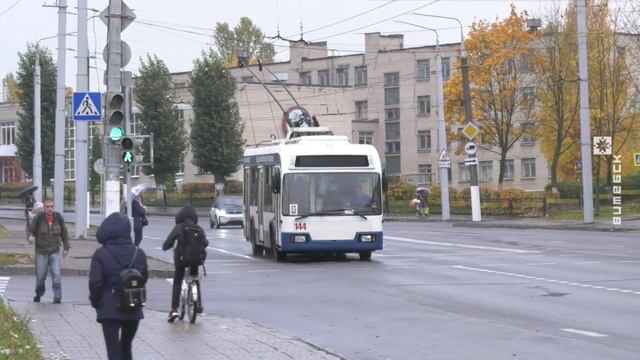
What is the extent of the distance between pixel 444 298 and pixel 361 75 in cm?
8627

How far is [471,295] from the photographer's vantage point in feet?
63.8

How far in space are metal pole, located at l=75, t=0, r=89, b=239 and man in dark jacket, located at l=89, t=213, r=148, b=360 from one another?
26.1 meters

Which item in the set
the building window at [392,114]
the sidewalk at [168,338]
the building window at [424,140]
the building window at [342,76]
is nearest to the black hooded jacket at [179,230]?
the sidewalk at [168,338]

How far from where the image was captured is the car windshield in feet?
90.7

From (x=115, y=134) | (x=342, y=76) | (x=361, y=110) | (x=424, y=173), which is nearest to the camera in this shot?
(x=115, y=134)

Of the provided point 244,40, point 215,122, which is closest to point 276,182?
point 215,122

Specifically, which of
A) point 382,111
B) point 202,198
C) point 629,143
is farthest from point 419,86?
point 629,143

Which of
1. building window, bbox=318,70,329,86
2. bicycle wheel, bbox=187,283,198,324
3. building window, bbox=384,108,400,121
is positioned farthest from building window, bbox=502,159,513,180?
bicycle wheel, bbox=187,283,198,324

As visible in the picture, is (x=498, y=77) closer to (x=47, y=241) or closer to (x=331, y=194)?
(x=331, y=194)

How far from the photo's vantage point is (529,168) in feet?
301

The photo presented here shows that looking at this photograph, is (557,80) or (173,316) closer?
(173,316)

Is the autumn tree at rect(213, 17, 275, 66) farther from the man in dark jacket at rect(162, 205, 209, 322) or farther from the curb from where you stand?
the man in dark jacket at rect(162, 205, 209, 322)

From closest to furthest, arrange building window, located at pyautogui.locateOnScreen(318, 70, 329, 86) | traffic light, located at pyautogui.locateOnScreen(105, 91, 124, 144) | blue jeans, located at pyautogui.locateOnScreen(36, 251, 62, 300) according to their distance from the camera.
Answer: blue jeans, located at pyautogui.locateOnScreen(36, 251, 62, 300) → traffic light, located at pyautogui.locateOnScreen(105, 91, 124, 144) → building window, located at pyautogui.locateOnScreen(318, 70, 329, 86)

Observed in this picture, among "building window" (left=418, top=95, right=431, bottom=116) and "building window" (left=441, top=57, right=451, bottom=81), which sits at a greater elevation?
"building window" (left=441, top=57, right=451, bottom=81)
